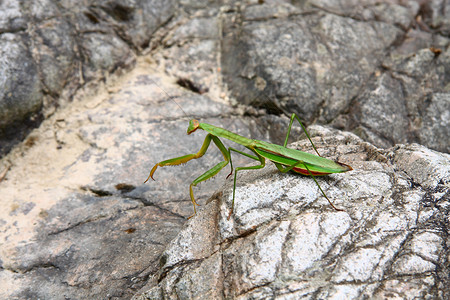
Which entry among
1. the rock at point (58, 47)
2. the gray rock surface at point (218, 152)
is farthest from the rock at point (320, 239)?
the rock at point (58, 47)

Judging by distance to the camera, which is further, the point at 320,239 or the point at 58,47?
the point at 58,47

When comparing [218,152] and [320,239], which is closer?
[320,239]

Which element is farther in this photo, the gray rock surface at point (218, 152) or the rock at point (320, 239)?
the gray rock surface at point (218, 152)

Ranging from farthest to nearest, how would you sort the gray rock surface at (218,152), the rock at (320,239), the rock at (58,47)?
the rock at (58,47) → the gray rock surface at (218,152) → the rock at (320,239)

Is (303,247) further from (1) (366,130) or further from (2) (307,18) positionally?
(2) (307,18)

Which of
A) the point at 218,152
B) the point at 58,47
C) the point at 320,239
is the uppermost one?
the point at 58,47

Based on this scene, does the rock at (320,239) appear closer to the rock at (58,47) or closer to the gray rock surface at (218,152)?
the gray rock surface at (218,152)

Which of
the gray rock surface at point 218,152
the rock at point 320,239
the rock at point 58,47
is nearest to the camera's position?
the rock at point 320,239

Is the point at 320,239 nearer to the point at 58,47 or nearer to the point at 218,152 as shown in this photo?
the point at 218,152

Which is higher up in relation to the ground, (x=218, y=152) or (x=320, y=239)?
(x=320, y=239)

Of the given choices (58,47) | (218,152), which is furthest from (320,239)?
(58,47)

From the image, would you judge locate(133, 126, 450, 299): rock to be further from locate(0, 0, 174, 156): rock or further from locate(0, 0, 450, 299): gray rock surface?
locate(0, 0, 174, 156): rock

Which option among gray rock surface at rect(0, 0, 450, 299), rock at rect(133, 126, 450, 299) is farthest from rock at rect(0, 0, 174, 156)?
rock at rect(133, 126, 450, 299)
